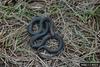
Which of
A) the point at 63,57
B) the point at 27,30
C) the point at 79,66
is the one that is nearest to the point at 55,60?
the point at 63,57

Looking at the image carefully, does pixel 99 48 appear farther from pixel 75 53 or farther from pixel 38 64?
pixel 38 64

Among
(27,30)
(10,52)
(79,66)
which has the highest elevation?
(27,30)

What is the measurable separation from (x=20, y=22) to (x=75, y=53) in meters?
0.85

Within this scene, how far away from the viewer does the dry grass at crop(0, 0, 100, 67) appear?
10.3 feet

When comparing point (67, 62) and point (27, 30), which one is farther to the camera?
point (27, 30)

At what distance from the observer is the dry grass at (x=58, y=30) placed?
315 centimetres

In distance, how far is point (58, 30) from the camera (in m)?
3.33

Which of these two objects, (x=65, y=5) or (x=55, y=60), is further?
(x=65, y=5)

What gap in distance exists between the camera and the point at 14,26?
338cm

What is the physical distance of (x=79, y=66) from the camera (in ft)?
10.1

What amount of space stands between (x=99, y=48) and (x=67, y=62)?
17.8 inches

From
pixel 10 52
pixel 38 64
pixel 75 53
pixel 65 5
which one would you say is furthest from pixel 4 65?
pixel 65 5

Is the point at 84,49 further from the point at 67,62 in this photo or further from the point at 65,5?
the point at 65,5

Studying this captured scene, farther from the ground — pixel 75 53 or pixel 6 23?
pixel 6 23
